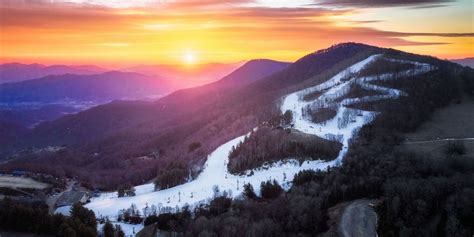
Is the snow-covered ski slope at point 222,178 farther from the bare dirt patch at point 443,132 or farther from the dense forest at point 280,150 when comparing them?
the bare dirt patch at point 443,132

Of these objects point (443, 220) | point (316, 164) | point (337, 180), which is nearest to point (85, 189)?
point (316, 164)

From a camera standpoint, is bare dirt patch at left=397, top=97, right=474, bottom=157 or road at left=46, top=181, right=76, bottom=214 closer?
bare dirt patch at left=397, top=97, right=474, bottom=157

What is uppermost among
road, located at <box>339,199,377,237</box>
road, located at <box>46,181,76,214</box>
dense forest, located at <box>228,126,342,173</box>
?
dense forest, located at <box>228,126,342,173</box>

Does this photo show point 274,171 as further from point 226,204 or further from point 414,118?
point 414,118

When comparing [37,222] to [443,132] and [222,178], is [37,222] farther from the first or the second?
[443,132]

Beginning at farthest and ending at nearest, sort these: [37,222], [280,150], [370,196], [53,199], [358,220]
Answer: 1. [53,199]
2. [280,150]
3. [370,196]
4. [37,222]
5. [358,220]

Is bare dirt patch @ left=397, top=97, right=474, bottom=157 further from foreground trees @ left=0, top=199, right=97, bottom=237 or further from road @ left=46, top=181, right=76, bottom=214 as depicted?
road @ left=46, top=181, right=76, bottom=214

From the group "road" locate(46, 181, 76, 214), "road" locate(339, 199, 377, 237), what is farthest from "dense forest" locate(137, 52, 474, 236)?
"road" locate(46, 181, 76, 214)

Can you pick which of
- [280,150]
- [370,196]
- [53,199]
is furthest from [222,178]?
[53,199]
